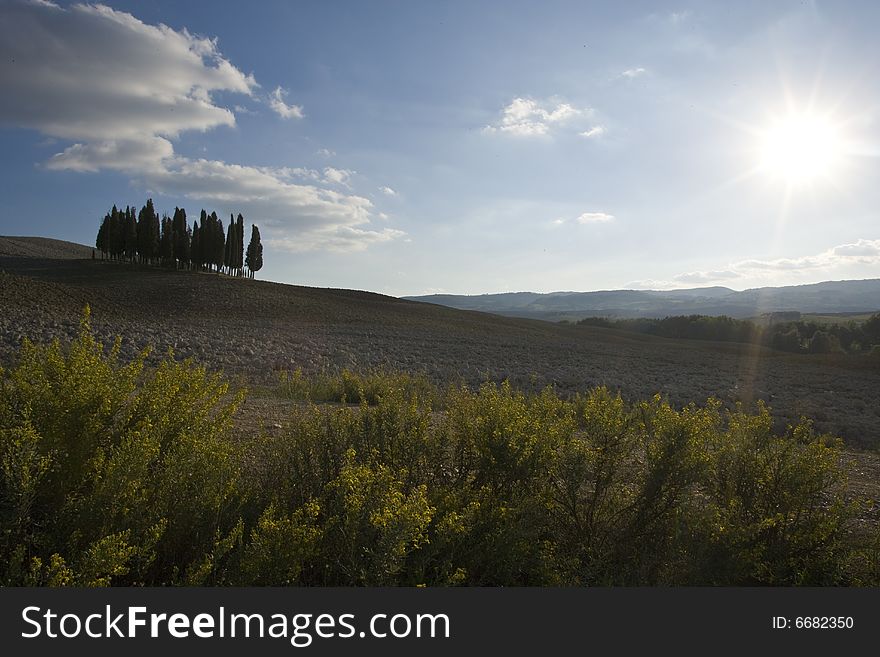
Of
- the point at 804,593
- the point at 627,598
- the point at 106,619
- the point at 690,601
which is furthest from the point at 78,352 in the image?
the point at 804,593

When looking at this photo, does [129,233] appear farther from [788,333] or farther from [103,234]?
[788,333]

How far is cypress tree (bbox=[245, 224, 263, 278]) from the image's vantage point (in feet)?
235

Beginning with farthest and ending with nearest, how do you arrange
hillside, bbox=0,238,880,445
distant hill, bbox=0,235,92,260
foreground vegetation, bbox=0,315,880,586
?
distant hill, bbox=0,235,92,260 < hillside, bbox=0,238,880,445 < foreground vegetation, bbox=0,315,880,586

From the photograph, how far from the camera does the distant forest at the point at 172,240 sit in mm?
64500

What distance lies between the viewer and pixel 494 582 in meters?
3.53

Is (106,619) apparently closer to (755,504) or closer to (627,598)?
(627,598)

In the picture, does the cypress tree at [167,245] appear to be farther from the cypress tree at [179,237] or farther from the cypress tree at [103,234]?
the cypress tree at [103,234]

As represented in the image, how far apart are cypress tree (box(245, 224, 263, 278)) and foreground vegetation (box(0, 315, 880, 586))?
72282 millimetres

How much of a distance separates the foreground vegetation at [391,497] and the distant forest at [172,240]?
224 feet

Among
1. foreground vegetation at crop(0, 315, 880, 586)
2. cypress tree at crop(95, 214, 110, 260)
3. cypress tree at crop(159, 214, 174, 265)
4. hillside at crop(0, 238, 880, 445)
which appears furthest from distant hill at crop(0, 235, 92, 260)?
foreground vegetation at crop(0, 315, 880, 586)

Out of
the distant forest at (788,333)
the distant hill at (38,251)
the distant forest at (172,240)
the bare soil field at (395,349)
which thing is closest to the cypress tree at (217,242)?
the distant forest at (172,240)

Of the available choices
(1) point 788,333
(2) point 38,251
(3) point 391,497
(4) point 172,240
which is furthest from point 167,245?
(1) point 788,333

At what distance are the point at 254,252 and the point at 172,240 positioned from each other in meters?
10.8

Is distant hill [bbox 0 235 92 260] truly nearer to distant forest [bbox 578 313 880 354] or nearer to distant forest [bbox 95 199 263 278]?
distant forest [bbox 95 199 263 278]
